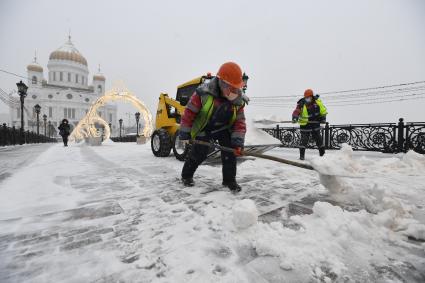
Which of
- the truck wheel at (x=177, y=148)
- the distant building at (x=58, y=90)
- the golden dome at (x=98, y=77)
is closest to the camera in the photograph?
the truck wheel at (x=177, y=148)

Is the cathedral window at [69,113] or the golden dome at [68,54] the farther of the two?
the cathedral window at [69,113]

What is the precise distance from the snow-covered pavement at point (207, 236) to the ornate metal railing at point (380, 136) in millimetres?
5988

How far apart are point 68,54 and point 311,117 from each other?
82.0 meters

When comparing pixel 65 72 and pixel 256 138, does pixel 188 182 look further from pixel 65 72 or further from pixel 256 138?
pixel 65 72

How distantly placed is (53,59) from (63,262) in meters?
84.8

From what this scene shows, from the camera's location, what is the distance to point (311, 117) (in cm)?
592

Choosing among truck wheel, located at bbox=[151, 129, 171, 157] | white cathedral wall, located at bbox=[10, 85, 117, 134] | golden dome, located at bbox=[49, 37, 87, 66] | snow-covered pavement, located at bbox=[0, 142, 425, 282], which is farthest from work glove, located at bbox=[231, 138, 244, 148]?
golden dome, located at bbox=[49, 37, 87, 66]

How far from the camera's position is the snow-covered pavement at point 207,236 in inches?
50.6

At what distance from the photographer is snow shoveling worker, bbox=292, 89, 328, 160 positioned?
5.86m

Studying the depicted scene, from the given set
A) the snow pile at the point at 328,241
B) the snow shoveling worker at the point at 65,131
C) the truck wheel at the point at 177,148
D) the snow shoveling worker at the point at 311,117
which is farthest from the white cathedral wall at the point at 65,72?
the snow pile at the point at 328,241

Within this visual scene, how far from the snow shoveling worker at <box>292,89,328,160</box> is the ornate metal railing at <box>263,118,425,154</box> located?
12.4 feet

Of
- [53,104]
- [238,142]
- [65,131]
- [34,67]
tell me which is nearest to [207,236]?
[238,142]

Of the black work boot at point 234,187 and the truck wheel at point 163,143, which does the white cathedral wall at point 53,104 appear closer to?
the truck wheel at point 163,143

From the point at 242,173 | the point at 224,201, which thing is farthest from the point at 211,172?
the point at 224,201
